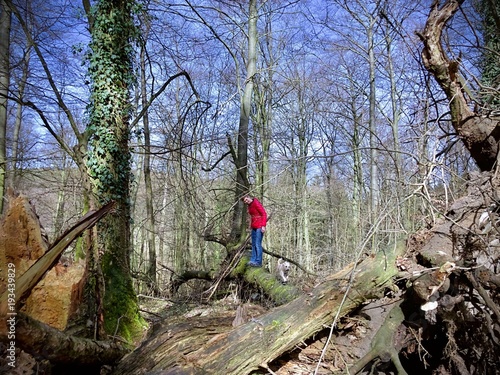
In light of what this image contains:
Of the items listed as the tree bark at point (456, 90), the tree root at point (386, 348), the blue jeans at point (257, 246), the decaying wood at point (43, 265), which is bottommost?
the tree root at point (386, 348)

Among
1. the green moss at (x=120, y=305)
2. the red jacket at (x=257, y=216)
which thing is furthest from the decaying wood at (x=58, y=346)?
the red jacket at (x=257, y=216)

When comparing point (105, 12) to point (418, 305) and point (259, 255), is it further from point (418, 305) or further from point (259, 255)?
point (418, 305)

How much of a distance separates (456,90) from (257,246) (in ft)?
15.3

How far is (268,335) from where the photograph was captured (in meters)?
3.03

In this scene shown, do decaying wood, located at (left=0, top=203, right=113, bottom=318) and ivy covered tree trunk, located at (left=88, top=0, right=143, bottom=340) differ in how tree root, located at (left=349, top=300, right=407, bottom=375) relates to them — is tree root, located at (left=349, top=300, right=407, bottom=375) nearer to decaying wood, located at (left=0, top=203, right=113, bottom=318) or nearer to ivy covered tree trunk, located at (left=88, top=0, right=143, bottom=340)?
decaying wood, located at (left=0, top=203, right=113, bottom=318)

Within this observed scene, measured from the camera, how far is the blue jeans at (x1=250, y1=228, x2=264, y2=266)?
23.6 feet

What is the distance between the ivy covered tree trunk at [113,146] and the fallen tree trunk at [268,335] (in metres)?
1.94

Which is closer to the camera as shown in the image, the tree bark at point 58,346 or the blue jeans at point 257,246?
the tree bark at point 58,346

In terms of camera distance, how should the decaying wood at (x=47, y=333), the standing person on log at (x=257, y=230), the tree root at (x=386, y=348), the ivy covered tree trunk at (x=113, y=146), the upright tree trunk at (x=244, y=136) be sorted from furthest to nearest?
the upright tree trunk at (x=244, y=136) < the standing person on log at (x=257, y=230) < the ivy covered tree trunk at (x=113, y=146) < the tree root at (x=386, y=348) < the decaying wood at (x=47, y=333)

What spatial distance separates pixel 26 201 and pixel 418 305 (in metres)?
3.80

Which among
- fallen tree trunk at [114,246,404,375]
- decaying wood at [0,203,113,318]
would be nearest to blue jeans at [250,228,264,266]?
fallen tree trunk at [114,246,404,375]

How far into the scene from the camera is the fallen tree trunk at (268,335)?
2805mm

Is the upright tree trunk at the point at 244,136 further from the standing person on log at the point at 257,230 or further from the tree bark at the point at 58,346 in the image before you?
the tree bark at the point at 58,346

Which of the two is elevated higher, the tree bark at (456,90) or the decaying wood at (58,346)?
the tree bark at (456,90)
